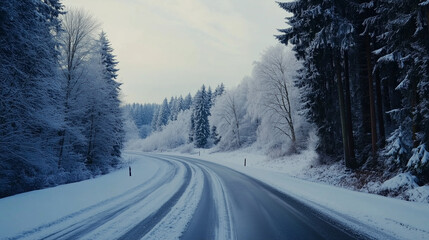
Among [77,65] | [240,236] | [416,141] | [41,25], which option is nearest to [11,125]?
Result: [41,25]

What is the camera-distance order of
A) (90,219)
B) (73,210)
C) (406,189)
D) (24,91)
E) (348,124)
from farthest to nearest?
(348,124), (24,91), (406,189), (73,210), (90,219)

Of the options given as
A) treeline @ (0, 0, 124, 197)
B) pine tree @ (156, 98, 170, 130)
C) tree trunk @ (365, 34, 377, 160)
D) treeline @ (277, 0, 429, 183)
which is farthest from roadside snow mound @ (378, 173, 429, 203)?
pine tree @ (156, 98, 170, 130)

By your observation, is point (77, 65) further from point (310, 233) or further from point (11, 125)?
point (310, 233)

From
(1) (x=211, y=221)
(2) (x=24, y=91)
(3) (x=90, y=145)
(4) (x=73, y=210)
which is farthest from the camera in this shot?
(3) (x=90, y=145)

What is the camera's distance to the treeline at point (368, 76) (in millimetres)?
8438

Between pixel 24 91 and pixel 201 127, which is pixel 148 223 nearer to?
pixel 24 91

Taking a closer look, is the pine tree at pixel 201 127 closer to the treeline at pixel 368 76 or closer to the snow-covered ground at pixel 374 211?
the treeline at pixel 368 76

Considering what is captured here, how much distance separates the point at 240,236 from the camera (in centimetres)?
498

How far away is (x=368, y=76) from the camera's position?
12.0 meters

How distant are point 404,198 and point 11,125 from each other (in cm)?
1683

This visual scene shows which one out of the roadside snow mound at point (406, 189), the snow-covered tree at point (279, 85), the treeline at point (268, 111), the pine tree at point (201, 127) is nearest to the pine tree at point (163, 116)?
the pine tree at point (201, 127)

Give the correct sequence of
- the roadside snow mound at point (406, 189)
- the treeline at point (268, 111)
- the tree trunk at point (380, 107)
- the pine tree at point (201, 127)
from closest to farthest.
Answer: the roadside snow mound at point (406, 189) → the tree trunk at point (380, 107) → the treeline at point (268, 111) → the pine tree at point (201, 127)

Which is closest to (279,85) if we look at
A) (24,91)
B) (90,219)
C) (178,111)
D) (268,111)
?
(268,111)

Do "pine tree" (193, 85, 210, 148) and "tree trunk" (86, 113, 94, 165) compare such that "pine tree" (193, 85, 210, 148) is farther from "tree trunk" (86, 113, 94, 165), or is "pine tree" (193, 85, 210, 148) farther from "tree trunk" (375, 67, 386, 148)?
"tree trunk" (375, 67, 386, 148)
